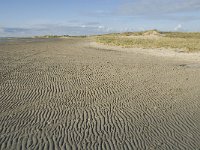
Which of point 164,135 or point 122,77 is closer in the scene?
point 164,135

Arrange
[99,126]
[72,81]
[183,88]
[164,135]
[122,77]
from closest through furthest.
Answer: [164,135] → [99,126] → [183,88] → [72,81] → [122,77]

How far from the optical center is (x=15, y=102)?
10.4m

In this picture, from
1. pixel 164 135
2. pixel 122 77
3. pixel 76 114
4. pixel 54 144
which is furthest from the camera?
pixel 122 77

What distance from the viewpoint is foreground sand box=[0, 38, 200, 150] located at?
7156 millimetres

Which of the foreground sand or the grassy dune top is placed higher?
the foreground sand

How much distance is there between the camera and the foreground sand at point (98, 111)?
7.16m

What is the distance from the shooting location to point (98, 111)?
9594mm

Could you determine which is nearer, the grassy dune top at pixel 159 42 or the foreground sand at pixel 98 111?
the foreground sand at pixel 98 111

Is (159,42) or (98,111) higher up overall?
(98,111)

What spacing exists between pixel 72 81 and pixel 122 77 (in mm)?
2820

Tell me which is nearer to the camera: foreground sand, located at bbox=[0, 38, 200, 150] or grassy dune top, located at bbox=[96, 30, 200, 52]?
foreground sand, located at bbox=[0, 38, 200, 150]

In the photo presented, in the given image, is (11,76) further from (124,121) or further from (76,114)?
(124,121)

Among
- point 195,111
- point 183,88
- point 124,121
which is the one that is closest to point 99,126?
point 124,121

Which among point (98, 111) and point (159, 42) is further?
point (159, 42)
